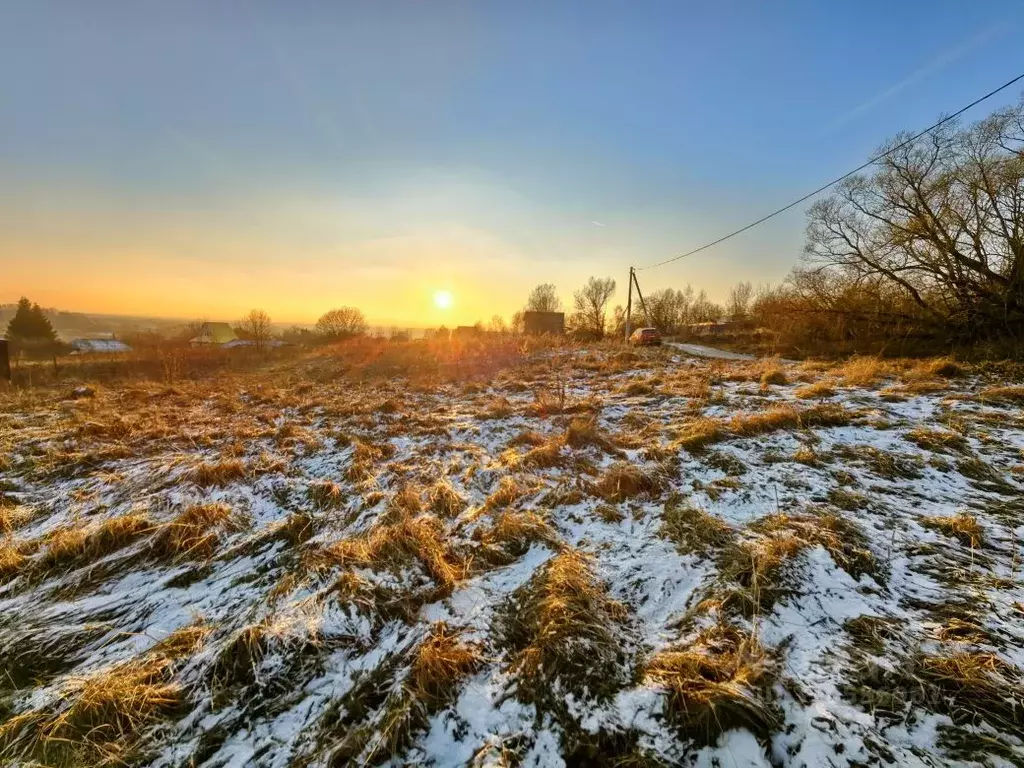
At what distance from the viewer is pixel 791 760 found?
1.79 metres

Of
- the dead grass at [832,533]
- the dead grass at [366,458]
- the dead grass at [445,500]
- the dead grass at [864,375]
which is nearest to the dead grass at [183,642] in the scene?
the dead grass at [445,500]

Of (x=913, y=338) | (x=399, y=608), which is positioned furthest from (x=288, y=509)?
(x=913, y=338)

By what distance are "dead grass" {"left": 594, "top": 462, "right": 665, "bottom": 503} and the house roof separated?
59.5 metres

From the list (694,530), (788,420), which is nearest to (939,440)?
(788,420)

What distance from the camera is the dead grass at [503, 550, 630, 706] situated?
7.39 feet

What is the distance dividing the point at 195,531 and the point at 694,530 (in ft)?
15.7

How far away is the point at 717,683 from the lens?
2061 mm

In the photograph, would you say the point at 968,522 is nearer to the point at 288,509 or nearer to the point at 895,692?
the point at 895,692

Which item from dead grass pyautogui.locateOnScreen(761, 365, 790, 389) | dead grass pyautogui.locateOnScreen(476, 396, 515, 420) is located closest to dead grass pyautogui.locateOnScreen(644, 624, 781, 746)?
dead grass pyautogui.locateOnScreen(476, 396, 515, 420)

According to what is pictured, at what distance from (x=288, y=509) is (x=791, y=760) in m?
4.65

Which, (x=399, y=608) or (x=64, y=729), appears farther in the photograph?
(x=399, y=608)

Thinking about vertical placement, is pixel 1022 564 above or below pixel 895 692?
above

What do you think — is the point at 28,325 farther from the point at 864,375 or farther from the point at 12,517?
the point at 864,375

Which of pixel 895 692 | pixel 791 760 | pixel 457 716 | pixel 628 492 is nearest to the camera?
pixel 791 760
